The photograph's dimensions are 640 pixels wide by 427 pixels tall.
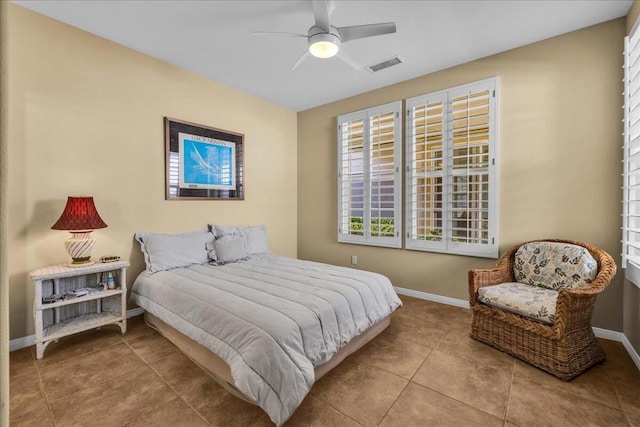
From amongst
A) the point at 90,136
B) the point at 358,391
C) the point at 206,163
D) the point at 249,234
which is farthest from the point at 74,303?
the point at 358,391

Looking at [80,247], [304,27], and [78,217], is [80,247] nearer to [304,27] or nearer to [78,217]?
[78,217]

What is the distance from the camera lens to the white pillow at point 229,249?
3.32 meters

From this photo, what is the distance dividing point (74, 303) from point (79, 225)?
0.72m

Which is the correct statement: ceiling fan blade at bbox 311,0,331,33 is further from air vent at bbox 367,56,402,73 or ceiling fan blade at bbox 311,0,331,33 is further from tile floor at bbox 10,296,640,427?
tile floor at bbox 10,296,640,427

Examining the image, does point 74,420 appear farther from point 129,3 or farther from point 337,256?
point 337,256

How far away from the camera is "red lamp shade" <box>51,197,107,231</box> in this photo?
94.4 inches

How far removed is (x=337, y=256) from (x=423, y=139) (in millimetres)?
2169

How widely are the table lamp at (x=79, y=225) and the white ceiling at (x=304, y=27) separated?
1.68 m

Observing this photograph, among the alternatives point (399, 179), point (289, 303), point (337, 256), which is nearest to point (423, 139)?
point (399, 179)

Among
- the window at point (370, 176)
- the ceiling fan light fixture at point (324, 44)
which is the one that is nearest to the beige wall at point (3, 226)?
the ceiling fan light fixture at point (324, 44)

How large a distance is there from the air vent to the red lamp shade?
10.5 ft

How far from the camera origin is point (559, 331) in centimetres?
198

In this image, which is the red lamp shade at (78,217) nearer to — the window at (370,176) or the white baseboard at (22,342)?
the white baseboard at (22,342)

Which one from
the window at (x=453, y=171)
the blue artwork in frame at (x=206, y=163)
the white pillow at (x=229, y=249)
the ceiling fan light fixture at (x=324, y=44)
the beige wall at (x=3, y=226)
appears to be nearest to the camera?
the beige wall at (x=3, y=226)
